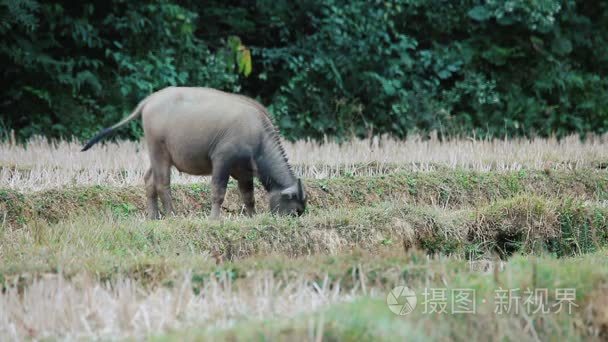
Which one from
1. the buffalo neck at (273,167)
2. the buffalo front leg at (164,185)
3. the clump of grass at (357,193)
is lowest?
the clump of grass at (357,193)

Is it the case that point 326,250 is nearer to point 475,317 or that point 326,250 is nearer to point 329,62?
point 475,317

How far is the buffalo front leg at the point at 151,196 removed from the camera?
30.9 feet

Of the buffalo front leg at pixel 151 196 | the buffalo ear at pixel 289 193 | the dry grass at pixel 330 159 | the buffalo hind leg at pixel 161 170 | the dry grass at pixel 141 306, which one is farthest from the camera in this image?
the dry grass at pixel 330 159

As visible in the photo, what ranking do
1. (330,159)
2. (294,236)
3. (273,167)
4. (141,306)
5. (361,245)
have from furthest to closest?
(330,159)
(273,167)
(361,245)
(294,236)
(141,306)

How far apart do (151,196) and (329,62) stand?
9.31m

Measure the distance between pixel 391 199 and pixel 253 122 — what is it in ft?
8.37

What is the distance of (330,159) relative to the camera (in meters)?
Result: 12.9

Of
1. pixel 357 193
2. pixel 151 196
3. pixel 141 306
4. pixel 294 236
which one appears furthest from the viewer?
pixel 357 193

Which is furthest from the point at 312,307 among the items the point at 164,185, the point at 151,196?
the point at 151,196

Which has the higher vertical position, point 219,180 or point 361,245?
point 219,180

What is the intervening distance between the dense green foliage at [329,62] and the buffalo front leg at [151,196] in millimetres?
6947

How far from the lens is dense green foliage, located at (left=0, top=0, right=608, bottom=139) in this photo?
16.5 m

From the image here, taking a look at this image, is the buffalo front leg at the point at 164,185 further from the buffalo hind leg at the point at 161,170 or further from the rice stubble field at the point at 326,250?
the rice stubble field at the point at 326,250

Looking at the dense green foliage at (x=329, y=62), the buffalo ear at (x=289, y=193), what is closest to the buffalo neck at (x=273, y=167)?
the buffalo ear at (x=289, y=193)
